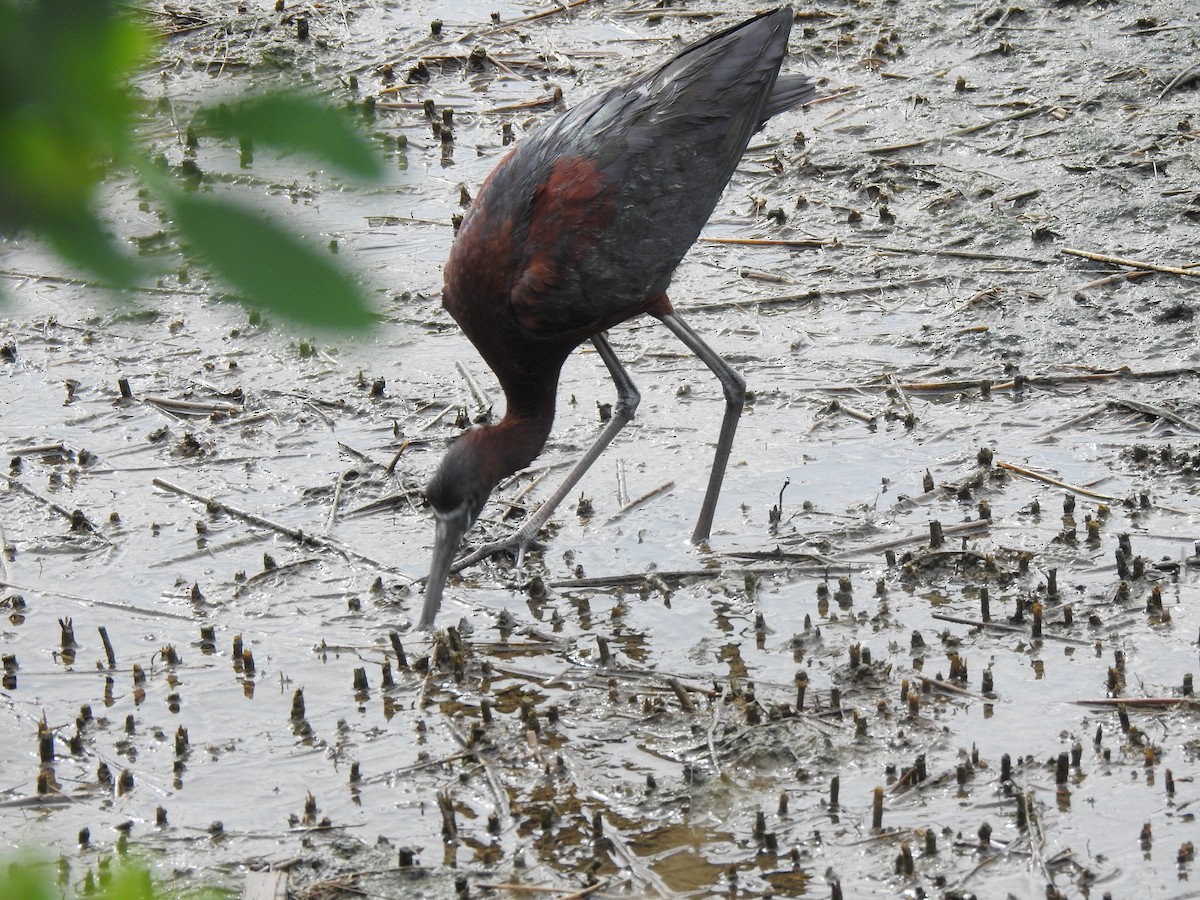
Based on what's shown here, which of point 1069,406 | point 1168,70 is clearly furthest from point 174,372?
point 1168,70

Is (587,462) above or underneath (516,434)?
underneath

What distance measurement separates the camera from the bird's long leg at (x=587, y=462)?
5457 mm

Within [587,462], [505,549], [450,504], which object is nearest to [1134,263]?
[587,462]

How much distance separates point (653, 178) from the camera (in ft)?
17.5

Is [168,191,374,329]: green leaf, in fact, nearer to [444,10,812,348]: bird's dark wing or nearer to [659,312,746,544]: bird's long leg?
[444,10,812,348]: bird's dark wing

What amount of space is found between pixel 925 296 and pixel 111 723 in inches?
168

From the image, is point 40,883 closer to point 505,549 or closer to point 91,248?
point 91,248

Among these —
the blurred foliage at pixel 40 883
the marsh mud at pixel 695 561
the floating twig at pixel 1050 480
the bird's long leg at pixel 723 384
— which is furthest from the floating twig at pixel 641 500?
the blurred foliage at pixel 40 883

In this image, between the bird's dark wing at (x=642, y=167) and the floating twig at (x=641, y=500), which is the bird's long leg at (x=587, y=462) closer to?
the floating twig at (x=641, y=500)

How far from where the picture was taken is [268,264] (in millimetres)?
947

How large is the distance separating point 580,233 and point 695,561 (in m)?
1.27

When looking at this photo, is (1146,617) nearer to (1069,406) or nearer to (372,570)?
(1069,406)

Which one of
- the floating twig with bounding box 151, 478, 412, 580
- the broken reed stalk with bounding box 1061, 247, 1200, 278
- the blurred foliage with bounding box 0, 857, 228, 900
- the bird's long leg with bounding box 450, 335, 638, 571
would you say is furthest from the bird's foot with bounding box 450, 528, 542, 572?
the blurred foliage with bounding box 0, 857, 228, 900

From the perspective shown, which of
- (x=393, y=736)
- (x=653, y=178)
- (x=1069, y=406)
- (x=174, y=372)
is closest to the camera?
(x=393, y=736)
